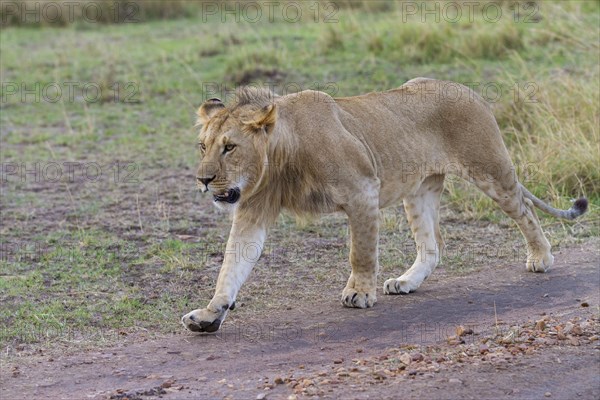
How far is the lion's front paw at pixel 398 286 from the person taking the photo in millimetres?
6414

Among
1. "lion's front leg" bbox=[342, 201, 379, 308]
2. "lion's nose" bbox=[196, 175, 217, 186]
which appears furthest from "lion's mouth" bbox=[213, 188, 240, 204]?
"lion's front leg" bbox=[342, 201, 379, 308]

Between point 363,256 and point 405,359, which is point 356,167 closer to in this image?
point 363,256

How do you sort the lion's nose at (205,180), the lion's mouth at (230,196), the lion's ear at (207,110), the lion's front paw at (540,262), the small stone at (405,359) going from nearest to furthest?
the small stone at (405,359) → the lion's nose at (205,180) → the lion's mouth at (230,196) → the lion's ear at (207,110) → the lion's front paw at (540,262)

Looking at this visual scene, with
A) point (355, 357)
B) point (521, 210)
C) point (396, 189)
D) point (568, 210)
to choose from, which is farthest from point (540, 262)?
point (355, 357)

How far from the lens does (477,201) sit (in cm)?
815

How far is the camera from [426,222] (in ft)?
22.2

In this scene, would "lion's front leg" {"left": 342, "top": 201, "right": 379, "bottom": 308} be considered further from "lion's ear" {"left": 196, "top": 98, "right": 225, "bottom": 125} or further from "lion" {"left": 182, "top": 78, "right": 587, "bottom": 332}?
"lion's ear" {"left": 196, "top": 98, "right": 225, "bottom": 125}

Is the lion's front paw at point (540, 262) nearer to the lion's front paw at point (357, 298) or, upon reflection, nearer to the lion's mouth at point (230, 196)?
the lion's front paw at point (357, 298)

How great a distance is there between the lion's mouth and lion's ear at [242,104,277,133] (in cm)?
33

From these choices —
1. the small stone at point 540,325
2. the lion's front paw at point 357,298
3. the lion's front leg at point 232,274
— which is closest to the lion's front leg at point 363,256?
the lion's front paw at point 357,298

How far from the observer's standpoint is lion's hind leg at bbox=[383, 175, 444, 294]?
662 centimetres

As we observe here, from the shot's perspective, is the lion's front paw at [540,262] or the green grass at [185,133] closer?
the green grass at [185,133]

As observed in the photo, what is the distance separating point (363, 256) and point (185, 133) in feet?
16.4

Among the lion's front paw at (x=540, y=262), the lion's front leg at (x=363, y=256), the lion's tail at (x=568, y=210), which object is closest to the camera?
the lion's front leg at (x=363, y=256)
